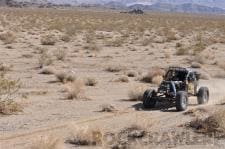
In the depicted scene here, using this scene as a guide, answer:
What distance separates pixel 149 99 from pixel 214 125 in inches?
155

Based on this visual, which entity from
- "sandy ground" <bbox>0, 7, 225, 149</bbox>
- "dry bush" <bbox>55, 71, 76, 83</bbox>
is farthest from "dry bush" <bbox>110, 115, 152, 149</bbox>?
"dry bush" <bbox>55, 71, 76, 83</bbox>

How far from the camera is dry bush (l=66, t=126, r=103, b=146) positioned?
41.9 feet

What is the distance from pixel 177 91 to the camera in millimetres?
17719

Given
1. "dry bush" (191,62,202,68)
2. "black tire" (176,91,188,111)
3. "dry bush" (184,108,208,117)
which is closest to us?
"dry bush" (184,108,208,117)

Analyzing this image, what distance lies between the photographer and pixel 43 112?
17125 mm

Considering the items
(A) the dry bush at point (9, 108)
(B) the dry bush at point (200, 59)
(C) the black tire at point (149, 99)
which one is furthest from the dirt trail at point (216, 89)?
(B) the dry bush at point (200, 59)

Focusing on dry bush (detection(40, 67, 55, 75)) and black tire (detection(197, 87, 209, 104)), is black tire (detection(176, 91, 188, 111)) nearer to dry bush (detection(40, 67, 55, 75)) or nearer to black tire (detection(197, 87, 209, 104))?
black tire (detection(197, 87, 209, 104))

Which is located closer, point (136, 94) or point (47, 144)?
point (47, 144)

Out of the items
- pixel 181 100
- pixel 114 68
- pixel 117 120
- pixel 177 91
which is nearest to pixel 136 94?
pixel 177 91

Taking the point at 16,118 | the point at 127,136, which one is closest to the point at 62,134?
the point at 127,136

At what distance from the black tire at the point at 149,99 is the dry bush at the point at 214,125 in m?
3.49

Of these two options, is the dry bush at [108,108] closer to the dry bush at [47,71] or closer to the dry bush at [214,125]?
the dry bush at [214,125]

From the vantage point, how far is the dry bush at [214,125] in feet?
45.3

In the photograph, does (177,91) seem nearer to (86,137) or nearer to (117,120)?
(117,120)
